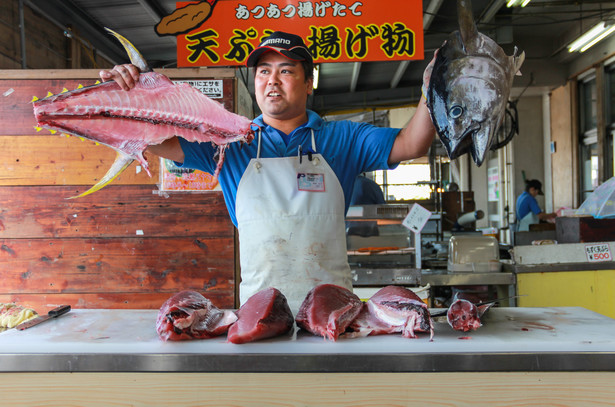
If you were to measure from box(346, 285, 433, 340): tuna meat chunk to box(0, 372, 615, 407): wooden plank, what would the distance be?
0.19 m

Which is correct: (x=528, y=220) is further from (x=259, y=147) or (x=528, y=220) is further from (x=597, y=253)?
(x=259, y=147)

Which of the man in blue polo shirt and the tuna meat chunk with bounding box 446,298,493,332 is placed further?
the man in blue polo shirt

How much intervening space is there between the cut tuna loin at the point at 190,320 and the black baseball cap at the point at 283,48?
1.22 metres

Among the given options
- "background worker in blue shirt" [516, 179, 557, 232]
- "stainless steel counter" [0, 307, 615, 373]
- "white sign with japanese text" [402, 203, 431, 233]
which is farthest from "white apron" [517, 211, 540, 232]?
"stainless steel counter" [0, 307, 615, 373]

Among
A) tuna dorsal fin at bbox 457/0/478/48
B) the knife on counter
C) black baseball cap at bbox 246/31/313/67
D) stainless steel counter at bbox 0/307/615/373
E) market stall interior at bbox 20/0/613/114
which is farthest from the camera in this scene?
market stall interior at bbox 20/0/613/114

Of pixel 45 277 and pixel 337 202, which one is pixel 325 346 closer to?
pixel 337 202

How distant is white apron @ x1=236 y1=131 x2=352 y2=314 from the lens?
7.75 ft

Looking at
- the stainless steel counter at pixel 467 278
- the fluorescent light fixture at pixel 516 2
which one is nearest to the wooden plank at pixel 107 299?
the stainless steel counter at pixel 467 278

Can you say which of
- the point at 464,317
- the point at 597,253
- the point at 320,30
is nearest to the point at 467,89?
the point at 464,317

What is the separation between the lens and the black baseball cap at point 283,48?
2.31 meters

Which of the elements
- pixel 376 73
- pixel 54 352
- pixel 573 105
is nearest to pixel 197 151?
pixel 54 352

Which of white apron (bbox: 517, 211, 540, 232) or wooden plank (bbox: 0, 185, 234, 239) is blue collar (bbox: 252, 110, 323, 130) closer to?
wooden plank (bbox: 0, 185, 234, 239)

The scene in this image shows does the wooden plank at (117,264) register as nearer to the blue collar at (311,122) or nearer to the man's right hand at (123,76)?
the blue collar at (311,122)

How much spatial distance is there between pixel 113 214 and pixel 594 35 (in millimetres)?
8215
